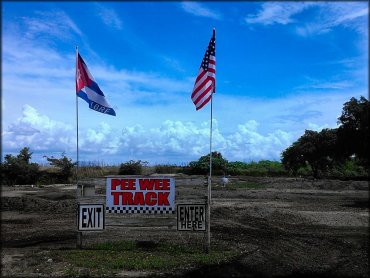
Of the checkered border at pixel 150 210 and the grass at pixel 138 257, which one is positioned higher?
the checkered border at pixel 150 210

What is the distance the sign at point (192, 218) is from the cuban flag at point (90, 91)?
3.09m

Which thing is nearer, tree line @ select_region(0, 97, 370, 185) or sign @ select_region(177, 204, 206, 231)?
sign @ select_region(177, 204, 206, 231)

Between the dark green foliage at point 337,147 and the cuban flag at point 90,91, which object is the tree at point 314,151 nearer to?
the dark green foliage at point 337,147

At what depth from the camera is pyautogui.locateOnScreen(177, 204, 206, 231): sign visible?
10.9m

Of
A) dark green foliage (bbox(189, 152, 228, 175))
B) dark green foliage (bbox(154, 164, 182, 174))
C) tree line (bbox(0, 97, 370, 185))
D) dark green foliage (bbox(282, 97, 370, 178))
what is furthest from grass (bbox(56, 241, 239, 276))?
dark green foliage (bbox(189, 152, 228, 175))

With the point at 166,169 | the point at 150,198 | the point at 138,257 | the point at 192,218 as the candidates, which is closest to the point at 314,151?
the point at 166,169

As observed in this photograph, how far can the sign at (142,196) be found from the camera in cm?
1105

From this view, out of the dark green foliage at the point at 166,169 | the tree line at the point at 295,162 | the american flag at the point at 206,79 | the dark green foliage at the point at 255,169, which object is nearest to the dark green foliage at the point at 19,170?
the tree line at the point at 295,162

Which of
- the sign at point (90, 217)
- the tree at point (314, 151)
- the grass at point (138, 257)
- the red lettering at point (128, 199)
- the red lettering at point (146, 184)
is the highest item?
→ the tree at point (314, 151)

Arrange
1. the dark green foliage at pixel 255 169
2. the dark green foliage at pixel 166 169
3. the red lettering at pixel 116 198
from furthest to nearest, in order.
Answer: the dark green foliage at pixel 255 169
the dark green foliage at pixel 166 169
the red lettering at pixel 116 198

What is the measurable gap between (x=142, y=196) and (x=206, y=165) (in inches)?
1451

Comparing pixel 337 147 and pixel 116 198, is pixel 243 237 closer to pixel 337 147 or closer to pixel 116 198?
pixel 116 198

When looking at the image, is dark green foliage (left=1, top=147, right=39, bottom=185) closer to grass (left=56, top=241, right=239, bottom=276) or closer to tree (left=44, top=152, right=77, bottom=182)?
tree (left=44, top=152, right=77, bottom=182)

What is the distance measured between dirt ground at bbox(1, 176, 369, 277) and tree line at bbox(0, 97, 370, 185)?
16516 millimetres
